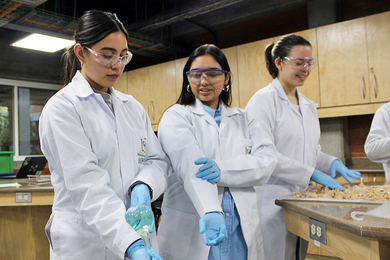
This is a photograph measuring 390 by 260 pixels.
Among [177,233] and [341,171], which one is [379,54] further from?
[177,233]

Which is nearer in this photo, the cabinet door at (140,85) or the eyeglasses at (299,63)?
the eyeglasses at (299,63)

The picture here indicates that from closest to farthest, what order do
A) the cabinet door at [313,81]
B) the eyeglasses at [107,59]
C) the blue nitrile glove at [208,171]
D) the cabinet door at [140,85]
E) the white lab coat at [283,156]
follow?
the eyeglasses at [107,59] < the blue nitrile glove at [208,171] < the white lab coat at [283,156] < the cabinet door at [313,81] < the cabinet door at [140,85]

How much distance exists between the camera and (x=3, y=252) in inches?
91.8

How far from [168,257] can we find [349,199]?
81 centimetres

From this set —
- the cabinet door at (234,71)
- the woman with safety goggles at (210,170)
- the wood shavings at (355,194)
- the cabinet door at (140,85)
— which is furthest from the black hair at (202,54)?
the cabinet door at (140,85)

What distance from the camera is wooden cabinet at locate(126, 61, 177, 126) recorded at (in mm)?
4988

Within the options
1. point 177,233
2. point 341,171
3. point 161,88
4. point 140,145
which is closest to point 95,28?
point 140,145

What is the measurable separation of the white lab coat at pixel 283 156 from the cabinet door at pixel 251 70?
210cm

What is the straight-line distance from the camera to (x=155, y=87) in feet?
16.9

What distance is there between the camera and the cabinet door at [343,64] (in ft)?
11.2

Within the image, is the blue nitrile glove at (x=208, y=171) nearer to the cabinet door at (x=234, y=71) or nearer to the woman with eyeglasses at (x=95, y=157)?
the woman with eyeglasses at (x=95, y=157)

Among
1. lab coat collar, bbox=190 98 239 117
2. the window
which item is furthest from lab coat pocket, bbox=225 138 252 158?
the window

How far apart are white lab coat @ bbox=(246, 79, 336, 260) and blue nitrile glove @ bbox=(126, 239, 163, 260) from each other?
3.01 ft

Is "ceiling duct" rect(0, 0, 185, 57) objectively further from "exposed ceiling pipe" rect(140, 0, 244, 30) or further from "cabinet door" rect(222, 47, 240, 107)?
"cabinet door" rect(222, 47, 240, 107)
